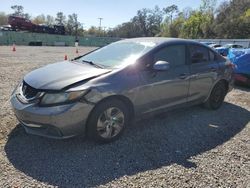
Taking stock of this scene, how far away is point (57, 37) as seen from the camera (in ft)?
158

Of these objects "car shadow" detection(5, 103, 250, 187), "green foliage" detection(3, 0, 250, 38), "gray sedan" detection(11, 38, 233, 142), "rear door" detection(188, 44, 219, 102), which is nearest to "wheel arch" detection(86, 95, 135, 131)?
"gray sedan" detection(11, 38, 233, 142)

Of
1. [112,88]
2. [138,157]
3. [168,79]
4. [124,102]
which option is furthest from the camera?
[168,79]

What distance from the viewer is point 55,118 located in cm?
345

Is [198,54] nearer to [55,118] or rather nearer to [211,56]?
[211,56]

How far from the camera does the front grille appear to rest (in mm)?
3680

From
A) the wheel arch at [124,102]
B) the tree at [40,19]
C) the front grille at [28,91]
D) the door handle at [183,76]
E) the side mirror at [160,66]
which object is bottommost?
the wheel arch at [124,102]

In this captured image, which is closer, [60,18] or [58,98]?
[58,98]

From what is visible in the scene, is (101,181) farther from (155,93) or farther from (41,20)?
(41,20)

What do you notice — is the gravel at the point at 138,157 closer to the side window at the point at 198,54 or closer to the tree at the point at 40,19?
the side window at the point at 198,54

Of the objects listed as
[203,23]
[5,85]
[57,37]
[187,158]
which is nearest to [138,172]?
[187,158]

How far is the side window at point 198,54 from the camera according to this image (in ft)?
17.4

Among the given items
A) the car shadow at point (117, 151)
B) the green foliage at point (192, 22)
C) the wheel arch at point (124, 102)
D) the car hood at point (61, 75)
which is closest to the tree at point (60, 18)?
the green foliage at point (192, 22)

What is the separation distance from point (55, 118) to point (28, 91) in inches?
26.8

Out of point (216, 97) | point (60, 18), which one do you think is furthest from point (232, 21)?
point (60, 18)
